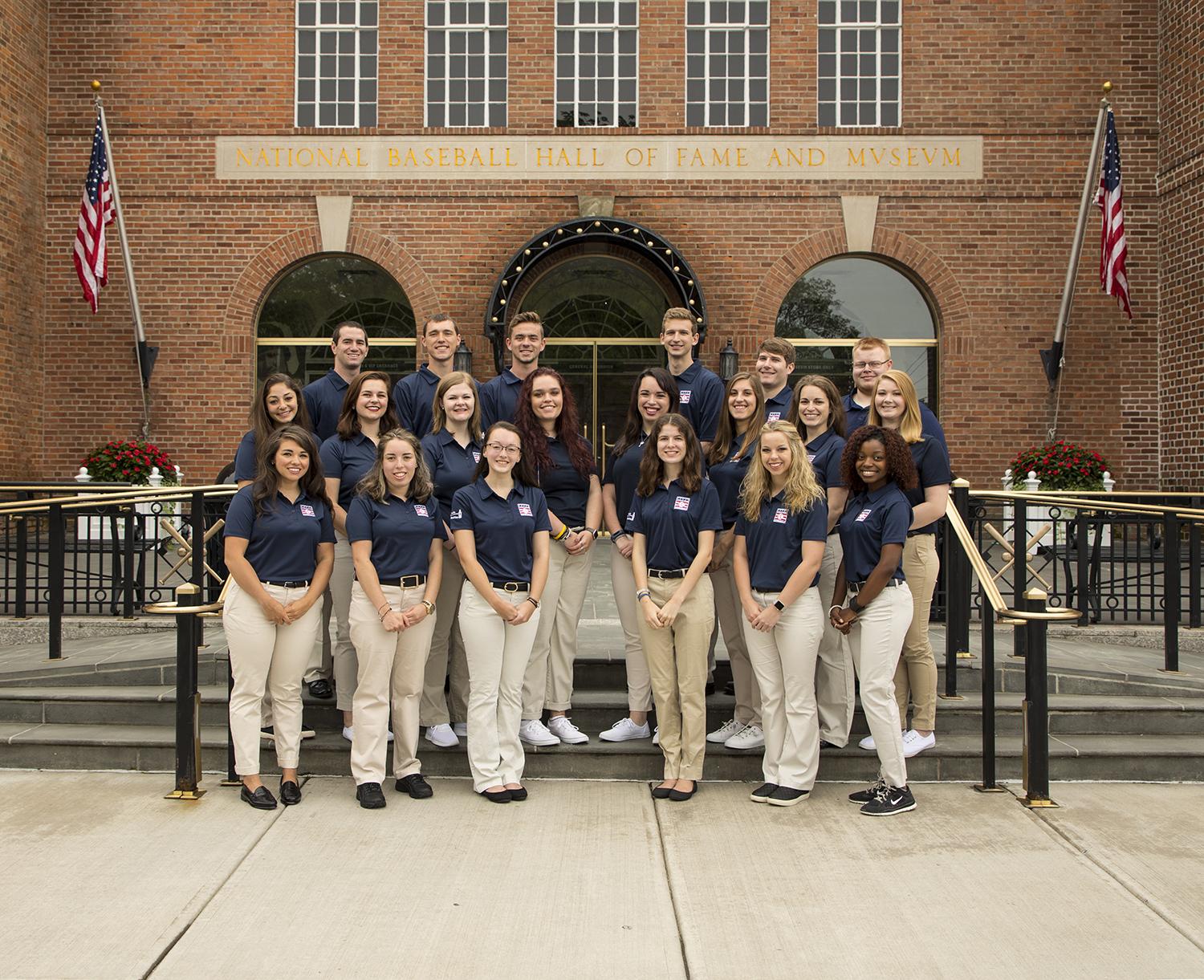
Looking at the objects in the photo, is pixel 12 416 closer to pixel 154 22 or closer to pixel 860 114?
pixel 154 22

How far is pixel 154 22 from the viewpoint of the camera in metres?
13.9

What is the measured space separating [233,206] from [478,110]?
334 cm

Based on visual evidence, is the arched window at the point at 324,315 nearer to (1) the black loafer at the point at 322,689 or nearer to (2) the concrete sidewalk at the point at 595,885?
(1) the black loafer at the point at 322,689

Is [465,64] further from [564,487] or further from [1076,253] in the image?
[564,487]

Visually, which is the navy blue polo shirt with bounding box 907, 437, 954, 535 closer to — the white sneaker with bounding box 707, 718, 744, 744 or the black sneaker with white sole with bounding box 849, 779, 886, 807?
the black sneaker with white sole with bounding box 849, 779, 886, 807

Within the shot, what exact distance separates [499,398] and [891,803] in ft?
9.65

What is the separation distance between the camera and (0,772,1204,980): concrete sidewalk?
3771 millimetres

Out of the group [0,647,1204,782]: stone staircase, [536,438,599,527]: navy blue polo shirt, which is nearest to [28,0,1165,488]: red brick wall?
[0,647,1204,782]: stone staircase

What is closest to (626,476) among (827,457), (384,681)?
(827,457)

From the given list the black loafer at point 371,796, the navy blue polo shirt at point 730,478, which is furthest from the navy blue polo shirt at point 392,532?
the navy blue polo shirt at point 730,478

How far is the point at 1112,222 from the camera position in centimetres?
1252

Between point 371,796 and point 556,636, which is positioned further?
point 556,636

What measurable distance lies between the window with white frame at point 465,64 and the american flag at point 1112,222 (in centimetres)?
726

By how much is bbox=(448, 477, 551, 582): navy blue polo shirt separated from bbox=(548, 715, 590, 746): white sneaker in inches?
35.6
